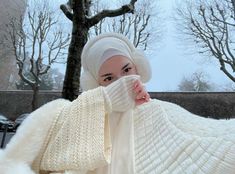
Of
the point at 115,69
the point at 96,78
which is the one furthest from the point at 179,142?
the point at 96,78

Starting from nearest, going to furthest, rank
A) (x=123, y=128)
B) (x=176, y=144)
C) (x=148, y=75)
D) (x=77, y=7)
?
1. (x=176, y=144)
2. (x=123, y=128)
3. (x=148, y=75)
4. (x=77, y=7)

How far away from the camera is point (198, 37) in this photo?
1333cm

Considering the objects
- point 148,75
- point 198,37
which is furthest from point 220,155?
point 198,37

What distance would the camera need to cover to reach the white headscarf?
1.41 metres

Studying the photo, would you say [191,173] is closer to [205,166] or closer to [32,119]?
[205,166]

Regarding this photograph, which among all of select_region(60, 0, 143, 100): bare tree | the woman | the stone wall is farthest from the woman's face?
the stone wall

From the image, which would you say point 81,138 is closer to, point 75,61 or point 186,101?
point 75,61

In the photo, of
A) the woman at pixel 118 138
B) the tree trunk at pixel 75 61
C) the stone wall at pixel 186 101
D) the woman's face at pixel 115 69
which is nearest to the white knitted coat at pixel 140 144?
the woman at pixel 118 138

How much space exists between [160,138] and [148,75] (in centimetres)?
46

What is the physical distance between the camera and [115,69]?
4.45 ft

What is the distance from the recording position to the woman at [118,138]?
977mm

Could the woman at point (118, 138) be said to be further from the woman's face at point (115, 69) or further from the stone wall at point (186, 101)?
the stone wall at point (186, 101)

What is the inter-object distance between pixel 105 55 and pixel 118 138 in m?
0.38

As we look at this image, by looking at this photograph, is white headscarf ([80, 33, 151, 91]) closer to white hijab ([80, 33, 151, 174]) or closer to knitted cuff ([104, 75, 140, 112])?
white hijab ([80, 33, 151, 174])
